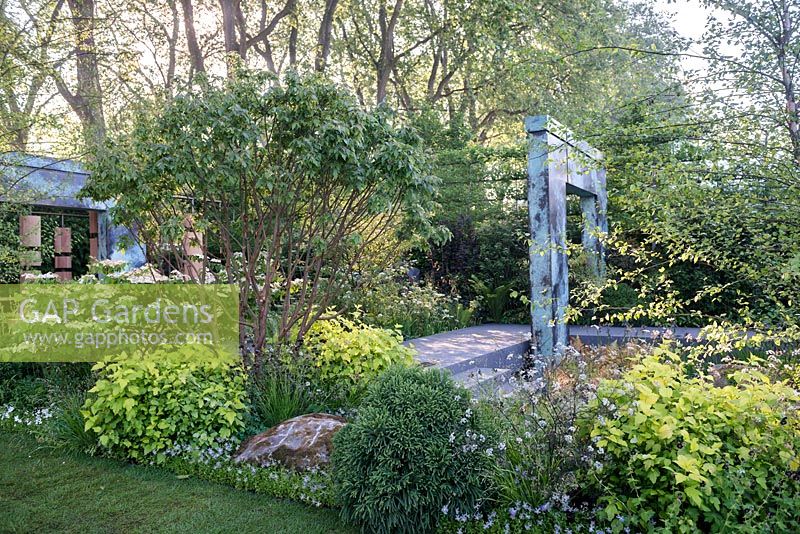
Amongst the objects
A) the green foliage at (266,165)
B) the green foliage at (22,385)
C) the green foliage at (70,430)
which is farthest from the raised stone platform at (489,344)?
the green foliage at (22,385)

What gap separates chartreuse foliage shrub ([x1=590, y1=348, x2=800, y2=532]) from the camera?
2.48 metres

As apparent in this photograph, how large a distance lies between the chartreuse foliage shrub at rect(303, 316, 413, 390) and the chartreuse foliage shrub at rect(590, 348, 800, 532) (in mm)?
2298

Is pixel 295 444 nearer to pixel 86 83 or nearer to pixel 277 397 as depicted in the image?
pixel 277 397

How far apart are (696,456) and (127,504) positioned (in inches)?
119

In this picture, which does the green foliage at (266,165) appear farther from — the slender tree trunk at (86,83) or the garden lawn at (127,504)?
the slender tree trunk at (86,83)

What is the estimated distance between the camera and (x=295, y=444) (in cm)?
397

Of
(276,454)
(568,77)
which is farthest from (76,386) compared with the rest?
(568,77)

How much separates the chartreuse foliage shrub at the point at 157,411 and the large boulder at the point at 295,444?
241 millimetres

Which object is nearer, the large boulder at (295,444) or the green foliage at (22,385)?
the large boulder at (295,444)

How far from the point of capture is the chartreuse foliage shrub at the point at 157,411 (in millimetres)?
4137

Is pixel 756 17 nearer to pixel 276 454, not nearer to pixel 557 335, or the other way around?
pixel 276 454

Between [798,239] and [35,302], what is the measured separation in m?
6.38

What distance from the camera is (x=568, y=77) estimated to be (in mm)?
14453

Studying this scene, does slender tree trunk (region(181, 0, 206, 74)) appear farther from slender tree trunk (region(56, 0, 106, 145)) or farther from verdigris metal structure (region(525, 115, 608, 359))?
verdigris metal structure (region(525, 115, 608, 359))
